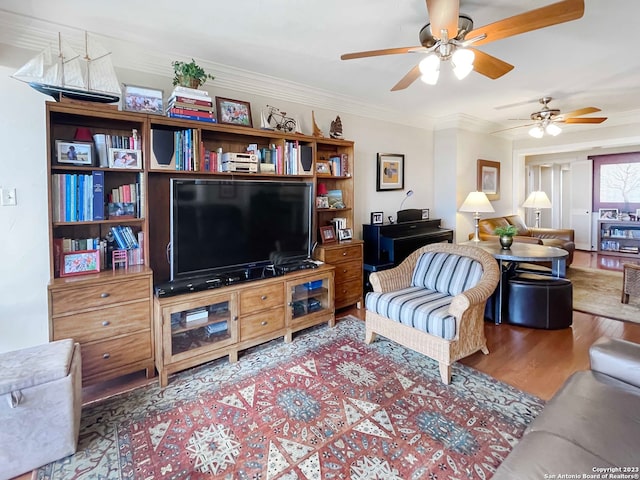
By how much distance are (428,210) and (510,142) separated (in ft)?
8.72

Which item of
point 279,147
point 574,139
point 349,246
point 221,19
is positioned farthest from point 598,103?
point 221,19

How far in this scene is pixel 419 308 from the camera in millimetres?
2453

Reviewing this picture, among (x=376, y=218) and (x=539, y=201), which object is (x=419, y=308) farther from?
(x=539, y=201)

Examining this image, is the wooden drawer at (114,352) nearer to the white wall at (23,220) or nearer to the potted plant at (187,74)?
the white wall at (23,220)

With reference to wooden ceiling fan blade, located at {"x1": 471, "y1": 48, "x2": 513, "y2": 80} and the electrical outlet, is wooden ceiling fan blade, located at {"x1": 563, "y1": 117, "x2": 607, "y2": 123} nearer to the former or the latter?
wooden ceiling fan blade, located at {"x1": 471, "y1": 48, "x2": 513, "y2": 80}

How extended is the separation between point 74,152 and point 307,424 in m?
2.27

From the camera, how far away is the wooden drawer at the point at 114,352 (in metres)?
2.11

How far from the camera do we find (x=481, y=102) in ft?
13.8

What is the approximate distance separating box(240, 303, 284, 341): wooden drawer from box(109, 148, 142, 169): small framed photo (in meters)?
1.39

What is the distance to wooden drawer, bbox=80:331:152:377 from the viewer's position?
6.91ft

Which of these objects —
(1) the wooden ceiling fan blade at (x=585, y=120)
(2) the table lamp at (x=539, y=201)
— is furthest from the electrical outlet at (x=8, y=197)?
(2) the table lamp at (x=539, y=201)

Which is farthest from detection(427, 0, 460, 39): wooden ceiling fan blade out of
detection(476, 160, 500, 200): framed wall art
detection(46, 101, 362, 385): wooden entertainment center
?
detection(476, 160, 500, 200): framed wall art


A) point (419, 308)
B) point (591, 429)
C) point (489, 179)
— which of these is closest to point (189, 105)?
point (419, 308)

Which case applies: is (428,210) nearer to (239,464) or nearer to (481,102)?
(481,102)
